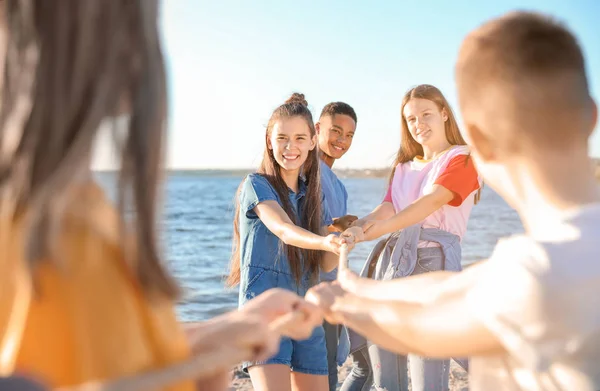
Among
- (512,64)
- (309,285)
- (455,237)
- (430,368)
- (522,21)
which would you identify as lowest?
(430,368)

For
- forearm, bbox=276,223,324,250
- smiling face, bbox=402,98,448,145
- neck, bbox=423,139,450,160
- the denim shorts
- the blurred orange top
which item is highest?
smiling face, bbox=402,98,448,145

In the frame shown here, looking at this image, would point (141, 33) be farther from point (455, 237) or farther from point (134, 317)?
point (455, 237)

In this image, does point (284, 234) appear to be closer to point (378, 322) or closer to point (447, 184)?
point (447, 184)

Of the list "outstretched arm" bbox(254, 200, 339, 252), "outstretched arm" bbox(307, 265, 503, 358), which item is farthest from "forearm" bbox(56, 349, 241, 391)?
"outstretched arm" bbox(254, 200, 339, 252)

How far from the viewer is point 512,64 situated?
57.1 inches

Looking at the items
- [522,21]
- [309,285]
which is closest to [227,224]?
[309,285]

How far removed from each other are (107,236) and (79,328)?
150mm

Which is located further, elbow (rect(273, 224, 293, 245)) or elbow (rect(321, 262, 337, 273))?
elbow (rect(321, 262, 337, 273))

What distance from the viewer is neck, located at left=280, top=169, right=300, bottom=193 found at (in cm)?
385

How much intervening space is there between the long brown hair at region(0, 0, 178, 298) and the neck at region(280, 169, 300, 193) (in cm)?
276

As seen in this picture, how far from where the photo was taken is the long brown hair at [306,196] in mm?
3684

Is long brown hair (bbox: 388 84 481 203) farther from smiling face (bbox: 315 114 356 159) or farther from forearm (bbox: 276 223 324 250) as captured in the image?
forearm (bbox: 276 223 324 250)

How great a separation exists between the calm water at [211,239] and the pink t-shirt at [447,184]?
355mm

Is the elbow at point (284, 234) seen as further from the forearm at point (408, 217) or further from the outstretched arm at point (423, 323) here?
the outstretched arm at point (423, 323)
